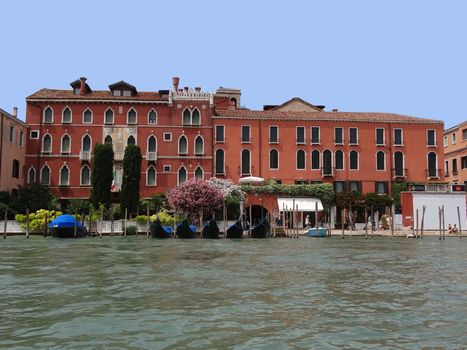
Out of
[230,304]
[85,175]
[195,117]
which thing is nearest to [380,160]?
[195,117]

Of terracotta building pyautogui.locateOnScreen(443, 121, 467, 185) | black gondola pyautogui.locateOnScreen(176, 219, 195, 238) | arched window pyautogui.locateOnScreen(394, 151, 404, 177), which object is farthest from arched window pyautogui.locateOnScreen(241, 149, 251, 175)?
terracotta building pyautogui.locateOnScreen(443, 121, 467, 185)

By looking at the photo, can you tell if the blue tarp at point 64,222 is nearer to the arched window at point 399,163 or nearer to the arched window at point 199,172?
the arched window at point 199,172

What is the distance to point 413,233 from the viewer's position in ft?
88.6

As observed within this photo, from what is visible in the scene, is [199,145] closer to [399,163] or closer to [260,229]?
[260,229]

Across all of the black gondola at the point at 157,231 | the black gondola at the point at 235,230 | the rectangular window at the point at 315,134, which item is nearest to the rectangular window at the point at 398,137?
the rectangular window at the point at 315,134

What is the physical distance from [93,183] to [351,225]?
1580 centimetres

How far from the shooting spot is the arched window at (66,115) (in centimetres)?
3297

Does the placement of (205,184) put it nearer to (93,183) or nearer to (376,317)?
(93,183)

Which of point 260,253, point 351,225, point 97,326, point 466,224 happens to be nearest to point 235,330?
point 97,326

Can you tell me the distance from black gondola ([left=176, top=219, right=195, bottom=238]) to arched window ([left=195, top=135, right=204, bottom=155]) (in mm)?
8438

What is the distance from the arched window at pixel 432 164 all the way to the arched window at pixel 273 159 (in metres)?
10.6

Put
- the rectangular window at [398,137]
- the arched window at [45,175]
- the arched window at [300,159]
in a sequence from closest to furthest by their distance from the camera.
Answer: the arched window at [45,175], the arched window at [300,159], the rectangular window at [398,137]

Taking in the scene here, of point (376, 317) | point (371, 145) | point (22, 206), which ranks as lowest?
point (376, 317)

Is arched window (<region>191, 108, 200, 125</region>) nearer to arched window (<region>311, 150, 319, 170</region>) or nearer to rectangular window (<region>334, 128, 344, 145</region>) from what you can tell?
arched window (<region>311, 150, 319, 170</region>)
